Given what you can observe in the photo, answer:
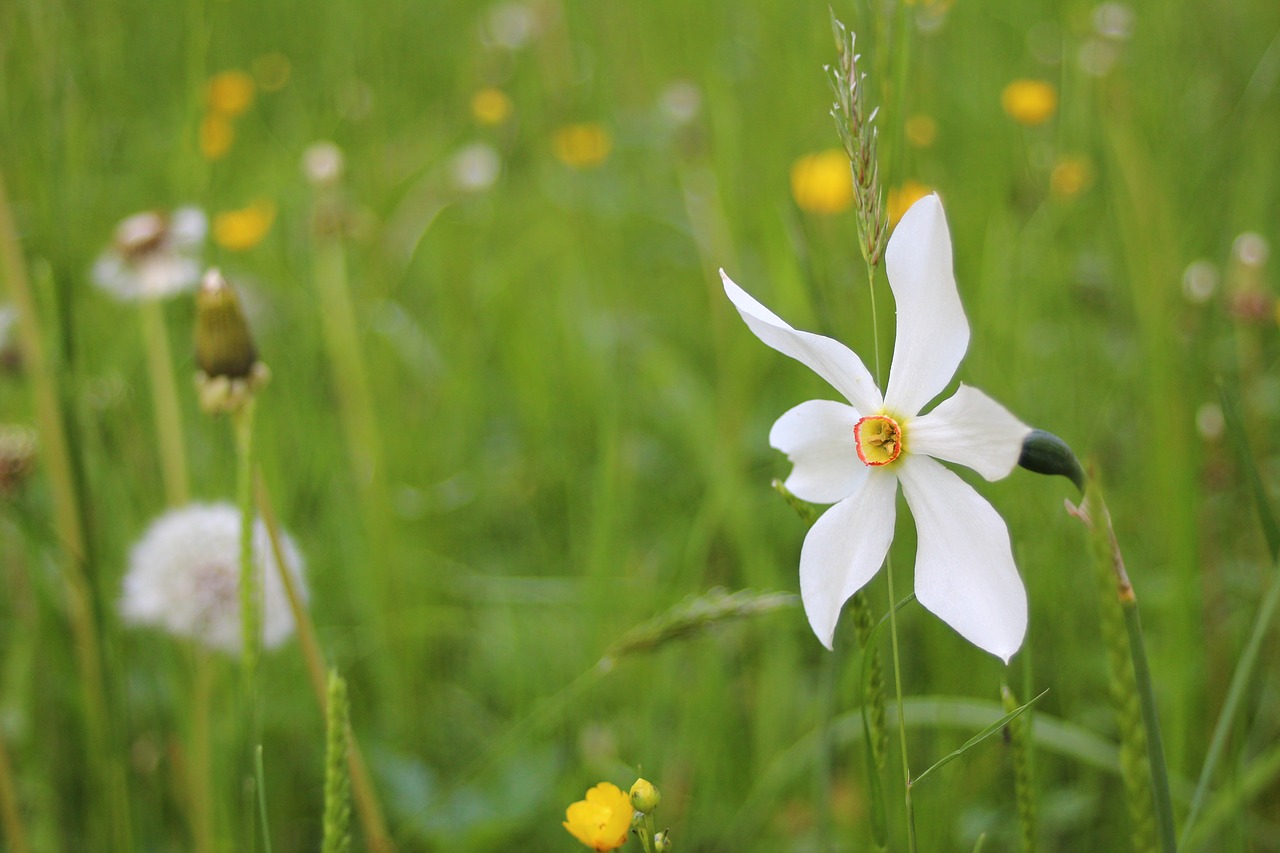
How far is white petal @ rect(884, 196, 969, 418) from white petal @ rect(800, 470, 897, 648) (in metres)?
0.06

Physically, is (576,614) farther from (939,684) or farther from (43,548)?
(43,548)

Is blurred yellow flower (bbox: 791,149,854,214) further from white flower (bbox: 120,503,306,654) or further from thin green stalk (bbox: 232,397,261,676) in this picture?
thin green stalk (bbox: 232,397,261,676)

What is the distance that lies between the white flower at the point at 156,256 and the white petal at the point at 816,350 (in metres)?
0.99

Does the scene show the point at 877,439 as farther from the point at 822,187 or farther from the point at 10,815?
the point at 822,187

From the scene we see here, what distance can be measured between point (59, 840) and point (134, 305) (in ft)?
3.70

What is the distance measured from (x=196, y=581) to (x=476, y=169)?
1.52m

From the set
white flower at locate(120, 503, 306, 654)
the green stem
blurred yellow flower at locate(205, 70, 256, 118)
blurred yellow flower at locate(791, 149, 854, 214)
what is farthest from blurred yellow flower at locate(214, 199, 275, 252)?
the green stem

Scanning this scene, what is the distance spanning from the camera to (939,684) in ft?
3.57

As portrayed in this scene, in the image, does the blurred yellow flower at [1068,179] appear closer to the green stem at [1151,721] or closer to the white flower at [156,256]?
the green stem at [1151,721]

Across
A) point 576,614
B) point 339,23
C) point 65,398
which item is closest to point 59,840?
point 65,398

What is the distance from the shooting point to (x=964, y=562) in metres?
0.49

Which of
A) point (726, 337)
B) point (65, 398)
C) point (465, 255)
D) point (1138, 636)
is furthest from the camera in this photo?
point (465, 255)

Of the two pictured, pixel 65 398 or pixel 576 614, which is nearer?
pixel 65 398

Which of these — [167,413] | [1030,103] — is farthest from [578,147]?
[167,413]
